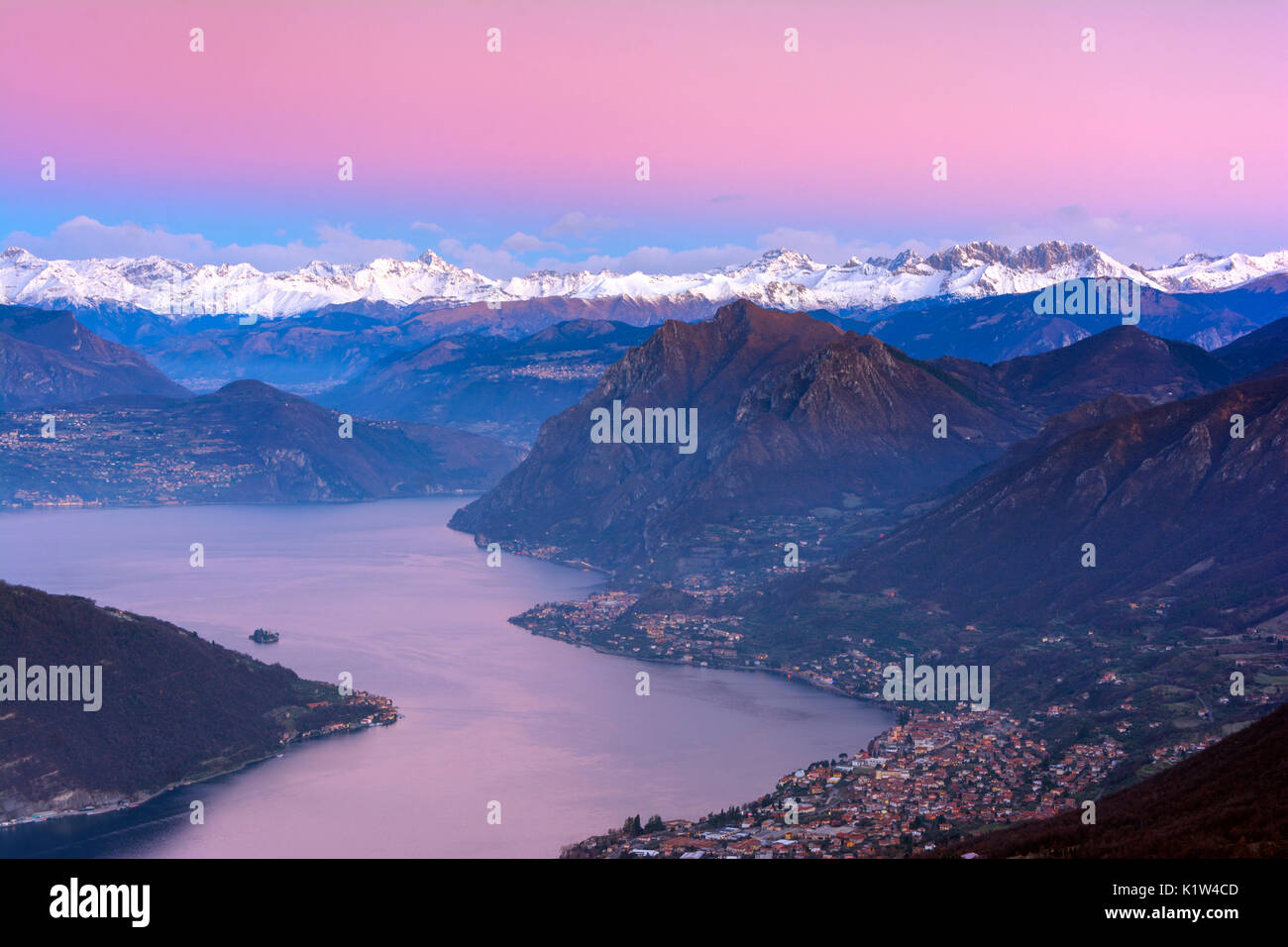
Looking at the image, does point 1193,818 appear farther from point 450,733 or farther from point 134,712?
point 134,712

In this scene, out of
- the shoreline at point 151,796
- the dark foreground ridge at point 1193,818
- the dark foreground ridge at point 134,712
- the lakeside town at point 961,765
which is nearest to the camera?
the dark foreground ridge at point 1193,818

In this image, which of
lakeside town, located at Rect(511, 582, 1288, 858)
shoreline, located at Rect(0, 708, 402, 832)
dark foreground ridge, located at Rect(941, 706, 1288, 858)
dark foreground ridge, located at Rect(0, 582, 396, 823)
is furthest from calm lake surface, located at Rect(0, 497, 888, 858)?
dark foreground ridge, located at Rect(941, 706, 1288, 858)

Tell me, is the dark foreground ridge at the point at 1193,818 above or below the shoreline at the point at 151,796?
above

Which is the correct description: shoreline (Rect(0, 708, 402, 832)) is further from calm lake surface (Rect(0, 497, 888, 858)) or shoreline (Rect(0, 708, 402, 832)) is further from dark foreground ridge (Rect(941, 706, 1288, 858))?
dark foreground ridge (Rect(941, 706, 1288, 858))

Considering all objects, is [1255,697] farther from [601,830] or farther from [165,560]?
[165,560]

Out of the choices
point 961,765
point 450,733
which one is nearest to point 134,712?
point 450,733

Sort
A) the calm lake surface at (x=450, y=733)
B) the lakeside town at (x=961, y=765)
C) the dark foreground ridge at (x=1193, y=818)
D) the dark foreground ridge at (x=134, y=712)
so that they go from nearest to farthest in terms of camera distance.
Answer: the dark foreground ridge at (x=1193, y=818) → the lakeside town at (x=961, y=765) → the calm lake surface at (x=450, y=733) → the dark foreground ridge at (x=134, y=712)

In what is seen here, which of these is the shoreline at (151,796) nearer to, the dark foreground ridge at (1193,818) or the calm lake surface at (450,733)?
the calm lake surface at (450,733)

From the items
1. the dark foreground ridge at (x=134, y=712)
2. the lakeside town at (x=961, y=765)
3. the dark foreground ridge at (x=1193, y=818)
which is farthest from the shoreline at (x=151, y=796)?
the dark foreground ridge at (x=1193, y=818)

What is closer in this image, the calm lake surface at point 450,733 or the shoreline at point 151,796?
the calm lake surface at point 450,733

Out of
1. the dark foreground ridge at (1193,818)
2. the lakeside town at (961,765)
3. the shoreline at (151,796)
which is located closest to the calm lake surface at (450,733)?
the shoreline at (151,796)
